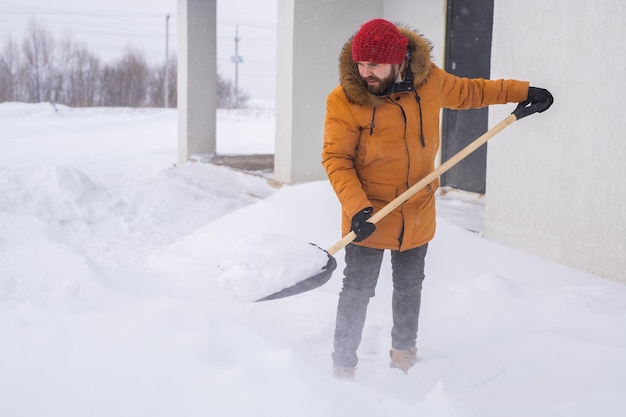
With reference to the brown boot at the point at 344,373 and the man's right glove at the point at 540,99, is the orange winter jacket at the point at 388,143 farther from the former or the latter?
the brown boot at the point at 344,373

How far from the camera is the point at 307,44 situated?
22.7 feet

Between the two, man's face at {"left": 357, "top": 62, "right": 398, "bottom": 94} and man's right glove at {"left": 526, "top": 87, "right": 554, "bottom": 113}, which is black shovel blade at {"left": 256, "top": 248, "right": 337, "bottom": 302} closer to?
man's face at {"left": 357, "top": 62, "right": 398, "bottom": 94}

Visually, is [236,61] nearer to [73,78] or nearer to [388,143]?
[73,78]

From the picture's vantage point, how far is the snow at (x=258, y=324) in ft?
6.78

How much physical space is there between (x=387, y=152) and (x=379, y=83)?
0.28 metres

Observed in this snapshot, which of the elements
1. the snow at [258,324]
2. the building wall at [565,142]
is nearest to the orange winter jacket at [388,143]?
the snow at [258,324]

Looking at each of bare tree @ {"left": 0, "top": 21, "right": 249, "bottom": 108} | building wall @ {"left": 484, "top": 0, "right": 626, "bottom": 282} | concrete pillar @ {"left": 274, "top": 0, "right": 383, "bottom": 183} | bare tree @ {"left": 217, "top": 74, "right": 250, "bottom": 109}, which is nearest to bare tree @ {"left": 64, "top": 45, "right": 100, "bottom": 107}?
bare tree @ {"left": 0, "top": 21, "right": 249, "bottom": 108}

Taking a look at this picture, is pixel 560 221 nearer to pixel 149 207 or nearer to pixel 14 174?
pixel 149 207

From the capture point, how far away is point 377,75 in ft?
7.93

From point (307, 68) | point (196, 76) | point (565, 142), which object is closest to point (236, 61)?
point (196, 76)

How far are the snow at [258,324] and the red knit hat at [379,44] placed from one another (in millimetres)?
845

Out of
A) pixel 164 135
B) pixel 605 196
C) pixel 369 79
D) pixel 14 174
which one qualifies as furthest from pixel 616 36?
pixel 164 135

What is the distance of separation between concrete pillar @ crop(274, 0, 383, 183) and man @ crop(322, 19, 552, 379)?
170 inches

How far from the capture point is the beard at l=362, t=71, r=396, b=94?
2428 millimetres
